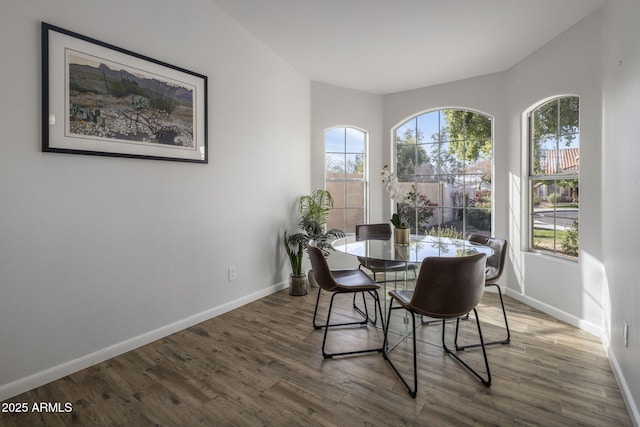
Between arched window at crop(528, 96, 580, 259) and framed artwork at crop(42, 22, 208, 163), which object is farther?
arched window at crop(528, 96, 580, 259)

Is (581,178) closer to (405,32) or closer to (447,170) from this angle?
(447,170)

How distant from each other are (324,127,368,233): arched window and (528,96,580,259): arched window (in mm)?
2169

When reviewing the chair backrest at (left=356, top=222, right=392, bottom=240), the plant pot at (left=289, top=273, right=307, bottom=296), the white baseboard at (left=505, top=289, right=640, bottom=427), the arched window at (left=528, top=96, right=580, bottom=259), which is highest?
the arched window at (left=528, top=96, right=580, bottom=259)

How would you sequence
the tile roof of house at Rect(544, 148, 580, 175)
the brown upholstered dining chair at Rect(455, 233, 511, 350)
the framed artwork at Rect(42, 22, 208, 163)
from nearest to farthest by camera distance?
the framed artwork at Rect(42, 22, 208, 163), the brown upholstered dining chair at Rect(455, 233, 511, 350), the tile roof of house at Rect(544, 148, 580, 175)

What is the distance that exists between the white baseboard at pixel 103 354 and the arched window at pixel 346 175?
207cm

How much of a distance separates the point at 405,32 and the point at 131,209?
293 cm

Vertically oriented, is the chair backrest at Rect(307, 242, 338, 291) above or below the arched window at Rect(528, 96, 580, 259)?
below

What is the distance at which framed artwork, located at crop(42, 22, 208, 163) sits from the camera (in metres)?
2.15

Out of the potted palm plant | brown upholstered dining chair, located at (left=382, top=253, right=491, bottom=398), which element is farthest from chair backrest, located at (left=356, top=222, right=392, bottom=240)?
brown upholstered dining chair, located at (left=382, top=253, right=491, bottom=398)

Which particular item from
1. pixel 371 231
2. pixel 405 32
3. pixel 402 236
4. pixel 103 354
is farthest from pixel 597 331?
pixel 103 354

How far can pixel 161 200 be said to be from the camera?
2811mm

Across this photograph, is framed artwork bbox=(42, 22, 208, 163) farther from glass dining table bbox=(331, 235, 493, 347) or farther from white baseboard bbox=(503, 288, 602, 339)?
white baseboard bbox=(503, 288, 602, 339)

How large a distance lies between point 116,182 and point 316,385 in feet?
6.52

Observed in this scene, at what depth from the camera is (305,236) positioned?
4.18 metres
